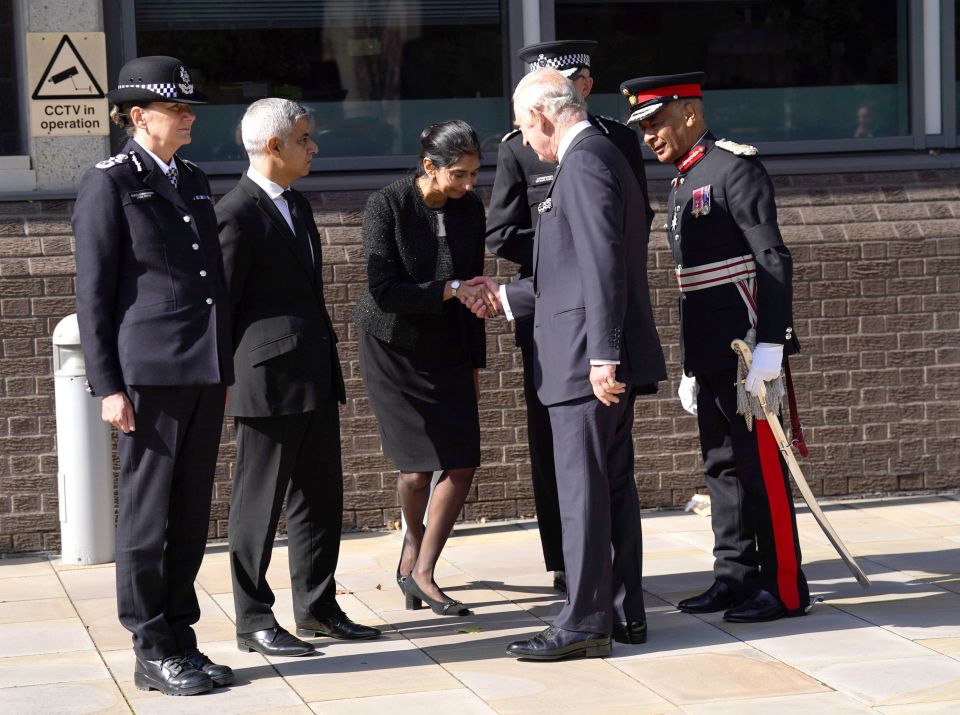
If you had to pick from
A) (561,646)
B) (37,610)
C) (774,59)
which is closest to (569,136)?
(561,646)

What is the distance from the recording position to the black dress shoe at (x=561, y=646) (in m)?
4.97

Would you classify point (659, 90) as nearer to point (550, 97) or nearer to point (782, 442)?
point (550, 97)

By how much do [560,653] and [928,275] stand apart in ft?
12.2

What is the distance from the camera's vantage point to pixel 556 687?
185 inches

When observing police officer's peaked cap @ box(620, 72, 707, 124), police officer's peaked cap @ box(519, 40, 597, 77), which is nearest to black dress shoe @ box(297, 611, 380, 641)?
police officer's peaked cap @ box(620, 72, 707, 124)

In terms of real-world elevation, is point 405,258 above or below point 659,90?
below

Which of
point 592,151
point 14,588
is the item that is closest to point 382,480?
point 14,588

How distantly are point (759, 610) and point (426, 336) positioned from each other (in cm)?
159

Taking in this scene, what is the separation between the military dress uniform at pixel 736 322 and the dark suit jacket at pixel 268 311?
1.41 meters

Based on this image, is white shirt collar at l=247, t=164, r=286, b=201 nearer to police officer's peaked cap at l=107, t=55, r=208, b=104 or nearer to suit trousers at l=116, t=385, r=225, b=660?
police officer's peaked cap at l=107, t=55, r=208, b=104

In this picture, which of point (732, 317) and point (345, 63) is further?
point (345, 63)

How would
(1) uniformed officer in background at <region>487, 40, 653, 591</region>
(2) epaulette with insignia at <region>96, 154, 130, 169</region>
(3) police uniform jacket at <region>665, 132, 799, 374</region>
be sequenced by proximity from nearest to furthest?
(2) epaulette with insignia at <region>96, 154, 130, 169</region>
(3) police uniform jacket at <region>665, 132, 799, 374</region>
(1) uniformed officer in background at <region>487, 40, 653, 591</region>

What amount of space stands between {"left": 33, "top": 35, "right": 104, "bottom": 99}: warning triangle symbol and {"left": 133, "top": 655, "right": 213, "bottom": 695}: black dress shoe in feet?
10.5

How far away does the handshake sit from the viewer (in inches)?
214
